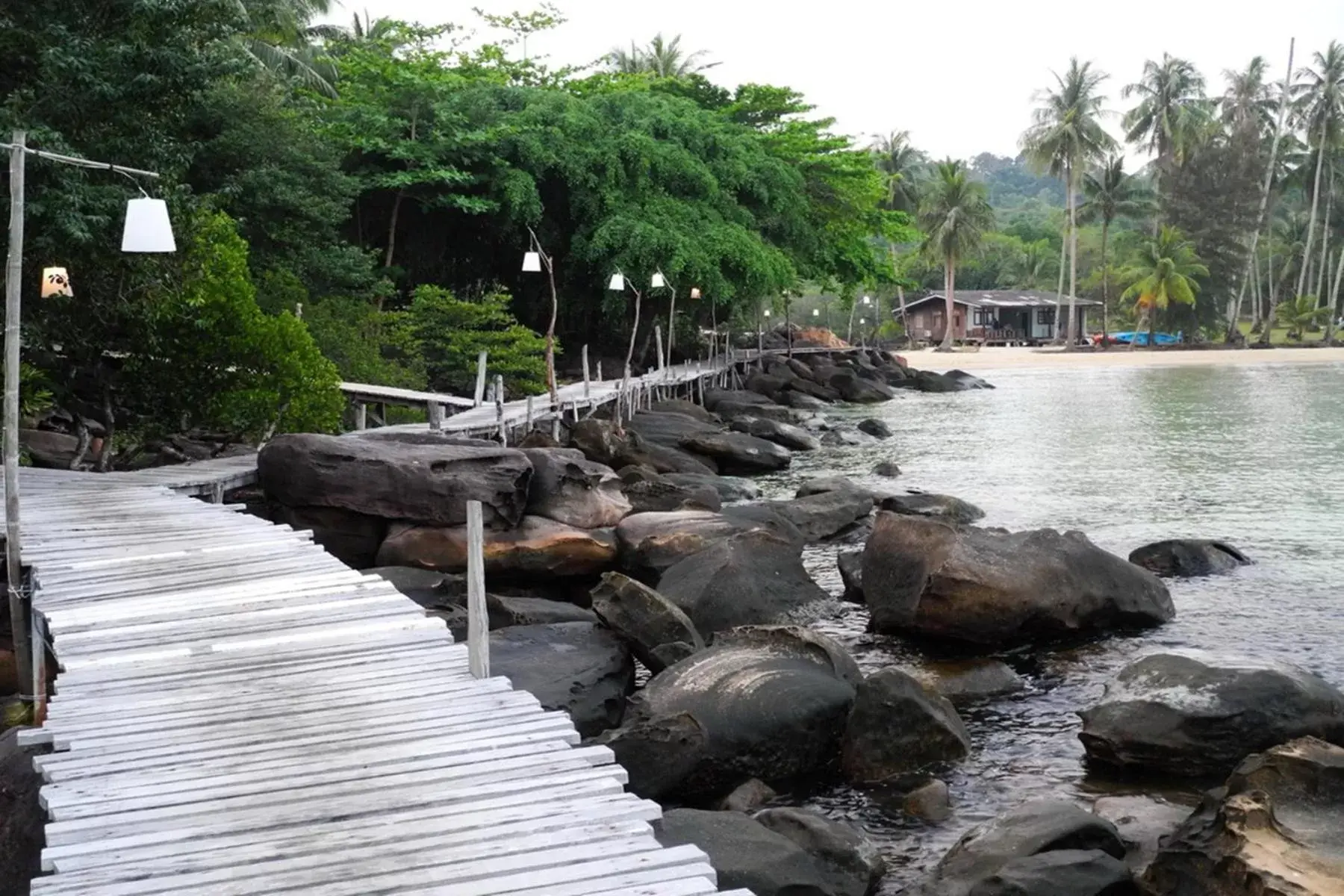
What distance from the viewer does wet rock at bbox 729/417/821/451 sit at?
27219 millimetres

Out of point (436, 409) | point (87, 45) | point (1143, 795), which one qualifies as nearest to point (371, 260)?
point (436, 409)

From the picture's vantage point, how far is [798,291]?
38.4 m

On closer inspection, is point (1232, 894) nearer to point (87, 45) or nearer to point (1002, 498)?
point (87, 45)

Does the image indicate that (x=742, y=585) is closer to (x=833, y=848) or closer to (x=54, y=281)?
(x=833, y=848)

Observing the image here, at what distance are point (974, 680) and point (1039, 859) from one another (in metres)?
4.01

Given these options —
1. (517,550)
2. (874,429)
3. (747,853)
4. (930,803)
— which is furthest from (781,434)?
(747,853)

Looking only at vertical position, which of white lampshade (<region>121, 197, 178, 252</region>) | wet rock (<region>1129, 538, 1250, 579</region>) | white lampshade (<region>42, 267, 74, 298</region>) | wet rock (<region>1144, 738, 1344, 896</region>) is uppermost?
white lampshade (<region>121, 197, 178, 252</region>)

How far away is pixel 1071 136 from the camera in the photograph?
202ft

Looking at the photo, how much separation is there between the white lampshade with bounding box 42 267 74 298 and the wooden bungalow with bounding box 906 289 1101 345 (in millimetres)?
61195

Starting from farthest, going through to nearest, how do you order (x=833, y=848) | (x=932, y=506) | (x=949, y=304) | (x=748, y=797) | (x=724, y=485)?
(x=949, y=304), (x=724, y=485), (x=932, y=506), (x=748, y=797), (x=833, y=848)

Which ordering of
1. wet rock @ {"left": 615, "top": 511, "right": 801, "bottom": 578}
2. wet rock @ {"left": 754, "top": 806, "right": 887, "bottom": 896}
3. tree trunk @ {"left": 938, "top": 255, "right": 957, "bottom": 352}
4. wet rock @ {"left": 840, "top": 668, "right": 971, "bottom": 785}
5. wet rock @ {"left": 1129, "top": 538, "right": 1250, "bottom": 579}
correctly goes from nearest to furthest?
wet rock @ {"left": 754, "top": 806, "right": 887, "bottom": 896}
wet rock @ {"left": 840, "top": 668, "right": 971, "bottom": 785}
wet rock @ {"left": 615, "top": 511, "right": 801, "bottom": 578}
wet rock @ {"left": 1129, "top": 538, "right": 1250, "bottom": 579}
tree trunk @ {"left": 938, "top": 255, "right": 957, "bottom": 352}

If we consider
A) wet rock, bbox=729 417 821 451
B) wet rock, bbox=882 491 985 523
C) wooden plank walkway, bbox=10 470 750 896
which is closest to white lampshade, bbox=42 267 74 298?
wooden plank walkway, bbox=10 470 750 896

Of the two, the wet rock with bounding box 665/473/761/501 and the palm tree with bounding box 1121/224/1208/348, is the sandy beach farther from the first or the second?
the wet rock with bounding box 665/473/761/501

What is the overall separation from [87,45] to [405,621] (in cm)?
765
